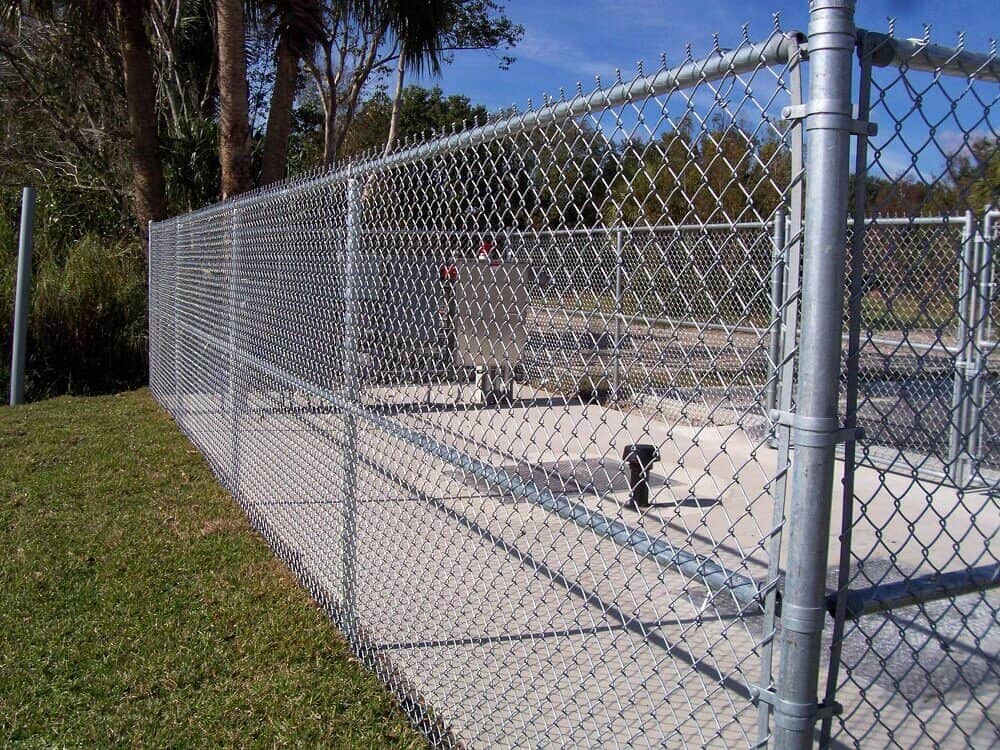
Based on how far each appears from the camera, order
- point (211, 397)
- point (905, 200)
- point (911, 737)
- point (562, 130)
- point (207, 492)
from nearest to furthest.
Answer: point (905, 200)
point (562, 130)
point (911, 737)
point (207, 492)
point (211, 397)

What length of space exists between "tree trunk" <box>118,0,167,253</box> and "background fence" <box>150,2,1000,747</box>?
520 centimetres

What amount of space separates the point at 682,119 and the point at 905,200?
0.71m

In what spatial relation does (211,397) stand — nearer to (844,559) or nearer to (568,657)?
(568,657)

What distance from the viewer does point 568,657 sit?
394 centimetres

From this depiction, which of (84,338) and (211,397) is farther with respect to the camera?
(84,338)

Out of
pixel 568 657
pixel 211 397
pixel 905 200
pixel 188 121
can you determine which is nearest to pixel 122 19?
pixel 188 121

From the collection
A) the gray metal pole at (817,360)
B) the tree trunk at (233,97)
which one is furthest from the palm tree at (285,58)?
the gray metal pole at (817,360)

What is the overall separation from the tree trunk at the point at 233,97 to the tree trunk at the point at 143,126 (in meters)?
1.62

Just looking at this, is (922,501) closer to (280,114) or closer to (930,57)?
(930,57)

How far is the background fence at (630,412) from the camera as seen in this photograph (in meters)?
1.67

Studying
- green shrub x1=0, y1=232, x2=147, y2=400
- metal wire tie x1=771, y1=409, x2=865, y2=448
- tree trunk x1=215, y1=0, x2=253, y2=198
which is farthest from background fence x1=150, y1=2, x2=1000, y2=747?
green shrub x1=0, y1=232, x2=147, y2=400

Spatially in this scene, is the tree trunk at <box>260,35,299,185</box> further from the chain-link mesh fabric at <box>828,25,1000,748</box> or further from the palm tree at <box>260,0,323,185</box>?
the chain-link mesh fabric at <box>828,25,1000,748</box>

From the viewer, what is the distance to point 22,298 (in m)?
10.9

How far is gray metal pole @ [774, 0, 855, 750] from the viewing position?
1.55 m
